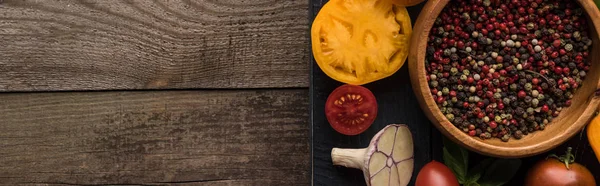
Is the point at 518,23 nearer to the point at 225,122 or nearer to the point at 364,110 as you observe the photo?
the point at 364,110

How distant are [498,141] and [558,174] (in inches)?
3.7

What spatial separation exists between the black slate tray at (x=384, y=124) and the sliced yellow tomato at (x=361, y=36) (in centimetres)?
5

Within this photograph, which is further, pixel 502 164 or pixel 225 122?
pixel 225 122

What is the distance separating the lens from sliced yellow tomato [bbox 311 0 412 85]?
3.08 feet

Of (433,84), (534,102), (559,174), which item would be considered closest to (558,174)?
(559,174)

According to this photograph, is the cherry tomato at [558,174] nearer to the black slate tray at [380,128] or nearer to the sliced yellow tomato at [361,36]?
the black slate tray at [380,128]

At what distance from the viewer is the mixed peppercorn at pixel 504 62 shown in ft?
3.01

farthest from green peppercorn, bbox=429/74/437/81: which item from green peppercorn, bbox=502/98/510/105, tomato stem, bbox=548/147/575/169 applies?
tomato stem, bbox=548/147/575/169

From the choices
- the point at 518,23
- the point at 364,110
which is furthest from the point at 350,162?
the point at 518,23

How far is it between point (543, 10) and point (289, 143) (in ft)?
1.54

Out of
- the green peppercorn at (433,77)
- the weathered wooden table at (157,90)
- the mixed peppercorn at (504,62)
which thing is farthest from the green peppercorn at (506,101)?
the weathered wooden table at (157,90)

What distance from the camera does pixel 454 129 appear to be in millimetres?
896

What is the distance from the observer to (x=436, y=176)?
0.92 meters

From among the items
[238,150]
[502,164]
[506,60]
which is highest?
[506,60]
